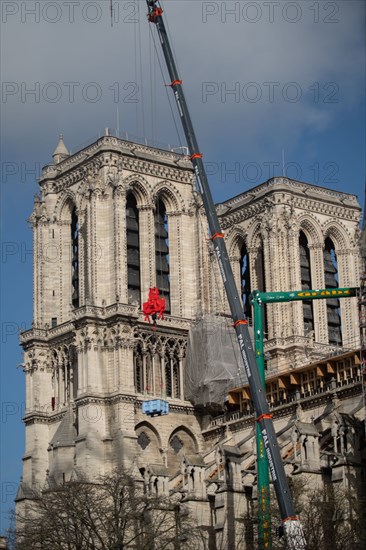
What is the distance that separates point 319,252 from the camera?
107 metres

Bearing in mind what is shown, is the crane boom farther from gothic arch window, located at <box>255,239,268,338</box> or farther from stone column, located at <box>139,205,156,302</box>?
gothic arch window, located at <box>255,239,268,338</box>

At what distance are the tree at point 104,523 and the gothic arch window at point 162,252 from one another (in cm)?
2018

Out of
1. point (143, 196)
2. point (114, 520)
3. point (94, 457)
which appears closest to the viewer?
point (114, 520)

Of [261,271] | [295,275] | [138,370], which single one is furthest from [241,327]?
[261,271]

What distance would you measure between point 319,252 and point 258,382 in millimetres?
33608

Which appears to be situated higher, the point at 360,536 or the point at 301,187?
the point at 301,187

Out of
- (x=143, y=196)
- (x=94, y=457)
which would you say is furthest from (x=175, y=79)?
(x=94, y=457)

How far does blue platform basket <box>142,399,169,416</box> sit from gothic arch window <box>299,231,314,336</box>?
13.9m

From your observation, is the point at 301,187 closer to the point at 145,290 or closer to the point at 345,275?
the point at 345,275

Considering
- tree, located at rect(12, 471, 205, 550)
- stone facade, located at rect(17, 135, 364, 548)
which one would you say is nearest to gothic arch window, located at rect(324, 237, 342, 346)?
stone facade, located at rect(17, 135, 364, 548)

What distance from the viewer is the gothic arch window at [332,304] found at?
107250 mm

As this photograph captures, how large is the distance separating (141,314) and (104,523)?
78.9ft

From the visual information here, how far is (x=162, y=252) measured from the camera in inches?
4055

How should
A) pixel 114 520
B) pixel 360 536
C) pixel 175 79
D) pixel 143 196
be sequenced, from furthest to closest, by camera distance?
pixel 143 196 < pixel 175 79 < pixel 114 520 < pixel 360 536
